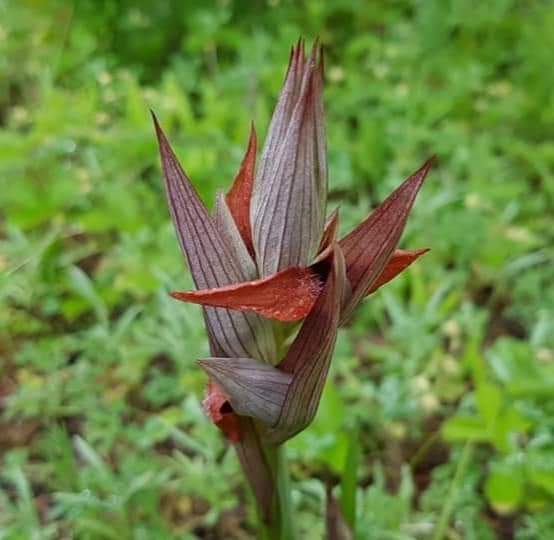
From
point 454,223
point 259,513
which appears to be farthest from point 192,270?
point 454,223

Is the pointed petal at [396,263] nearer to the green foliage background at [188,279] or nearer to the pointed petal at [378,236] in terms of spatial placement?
the pointed petal at [378,236]

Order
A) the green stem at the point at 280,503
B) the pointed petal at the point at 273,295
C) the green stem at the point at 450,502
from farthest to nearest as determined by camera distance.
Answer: the green stem at the point at 450,502, the green stem at the point at 280,503, the pointed petal at the point at 273,295

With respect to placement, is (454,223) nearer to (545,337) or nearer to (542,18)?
(545,337)

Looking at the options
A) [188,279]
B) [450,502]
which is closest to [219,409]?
[450,502]

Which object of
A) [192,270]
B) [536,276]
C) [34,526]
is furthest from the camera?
[536,276]

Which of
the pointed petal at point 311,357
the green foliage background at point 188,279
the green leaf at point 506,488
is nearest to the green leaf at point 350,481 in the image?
the green foliage background at point 188,279

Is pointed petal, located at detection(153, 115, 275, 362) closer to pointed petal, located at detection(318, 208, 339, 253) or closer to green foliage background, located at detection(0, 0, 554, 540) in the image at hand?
pointed petal, located at detection(318, 208, 339, 253)

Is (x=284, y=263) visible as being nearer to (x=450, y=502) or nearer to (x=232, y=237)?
(x=232, y=237)
